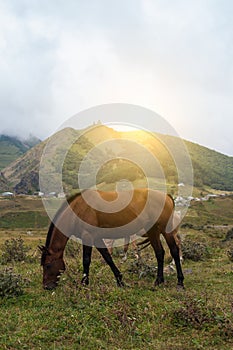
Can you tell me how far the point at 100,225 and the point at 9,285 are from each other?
8.97 ft

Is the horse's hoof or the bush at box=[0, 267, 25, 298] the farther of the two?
the horse's hoof

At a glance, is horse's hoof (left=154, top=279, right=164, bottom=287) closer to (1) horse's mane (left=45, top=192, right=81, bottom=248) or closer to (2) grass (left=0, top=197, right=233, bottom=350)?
(2) grass (left=0, top=197, right=233, bottom=350)

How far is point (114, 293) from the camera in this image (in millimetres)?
7766

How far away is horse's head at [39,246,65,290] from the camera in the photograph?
9039mm

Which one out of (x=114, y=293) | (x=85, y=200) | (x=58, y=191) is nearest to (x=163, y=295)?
(x=114, y=293)

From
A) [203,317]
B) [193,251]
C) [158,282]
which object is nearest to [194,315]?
[203,317]

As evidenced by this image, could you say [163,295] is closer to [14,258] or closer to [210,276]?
[210,276]

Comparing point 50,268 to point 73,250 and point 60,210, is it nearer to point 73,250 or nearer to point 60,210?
point 60,210

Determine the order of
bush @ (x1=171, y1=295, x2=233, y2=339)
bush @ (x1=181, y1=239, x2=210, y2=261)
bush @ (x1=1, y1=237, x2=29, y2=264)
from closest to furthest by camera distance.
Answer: bush @ (x1=171, y1=295, x2=233, y2=339)
bush @ (x1=1, y1=237, x2=29, y2=264)
bush @ (x1=181, y1=239, x2=210, y2=261)

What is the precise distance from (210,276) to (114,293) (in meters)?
5.57

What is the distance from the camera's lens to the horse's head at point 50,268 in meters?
9.04

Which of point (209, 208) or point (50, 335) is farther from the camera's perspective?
point (209, 208)

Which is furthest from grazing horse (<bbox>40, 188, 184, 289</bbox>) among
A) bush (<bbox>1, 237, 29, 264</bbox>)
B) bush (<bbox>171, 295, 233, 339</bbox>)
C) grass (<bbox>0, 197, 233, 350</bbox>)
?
bush (<bbox>1, 237, 29, 264</bbox>)

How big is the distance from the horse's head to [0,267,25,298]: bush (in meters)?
0.73
